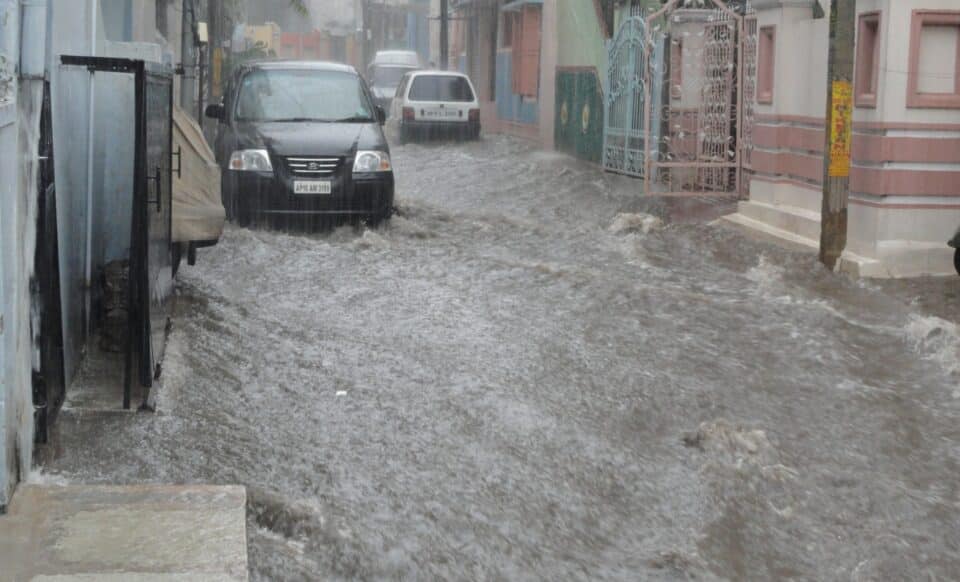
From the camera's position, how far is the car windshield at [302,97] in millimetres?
14352

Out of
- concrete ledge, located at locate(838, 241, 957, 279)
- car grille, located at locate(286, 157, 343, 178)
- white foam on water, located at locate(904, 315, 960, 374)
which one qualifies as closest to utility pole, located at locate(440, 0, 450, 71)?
car grille, located at locate(286, 157, 343, 178)

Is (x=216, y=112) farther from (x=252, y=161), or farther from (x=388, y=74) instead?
(x=388, y=74)

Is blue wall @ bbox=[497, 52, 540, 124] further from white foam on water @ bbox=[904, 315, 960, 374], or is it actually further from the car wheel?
white foam on water @ bbox=[904, 315, 960, 374]

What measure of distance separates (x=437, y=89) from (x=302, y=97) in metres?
14.4

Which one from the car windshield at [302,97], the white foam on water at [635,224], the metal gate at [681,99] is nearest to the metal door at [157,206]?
the car windshield at [302,97]

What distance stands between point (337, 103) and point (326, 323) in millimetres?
5326

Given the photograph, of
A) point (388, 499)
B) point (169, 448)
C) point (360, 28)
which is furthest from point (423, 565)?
point (360, 28)

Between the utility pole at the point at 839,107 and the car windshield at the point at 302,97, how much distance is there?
5005 mm

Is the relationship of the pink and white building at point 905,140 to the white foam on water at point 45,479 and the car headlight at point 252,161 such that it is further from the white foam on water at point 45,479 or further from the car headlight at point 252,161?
the white foam on water at point 45,479

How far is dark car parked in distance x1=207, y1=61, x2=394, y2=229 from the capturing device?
13539 mm

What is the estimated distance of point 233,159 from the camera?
13.6 meters

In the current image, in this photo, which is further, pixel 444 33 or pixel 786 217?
pixel 444 33

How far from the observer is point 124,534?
4.59 meters

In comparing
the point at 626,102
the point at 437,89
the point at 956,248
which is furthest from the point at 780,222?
the point at 437,89
